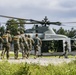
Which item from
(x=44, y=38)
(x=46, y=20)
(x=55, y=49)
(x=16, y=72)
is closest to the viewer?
(x=16, y=72)

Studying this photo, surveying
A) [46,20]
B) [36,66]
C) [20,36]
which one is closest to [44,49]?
[46,20]

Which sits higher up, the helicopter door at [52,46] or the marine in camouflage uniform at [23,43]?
the marine in camouflage uniform at [23,43]

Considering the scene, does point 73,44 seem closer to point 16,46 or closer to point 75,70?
point 16,46

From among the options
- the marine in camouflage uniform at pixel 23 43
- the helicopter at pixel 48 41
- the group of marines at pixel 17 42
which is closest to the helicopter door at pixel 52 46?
the helicopter at pixel 48 41

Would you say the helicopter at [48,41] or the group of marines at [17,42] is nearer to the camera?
the group of marines at [17,42]

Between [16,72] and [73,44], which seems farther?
[73,44]

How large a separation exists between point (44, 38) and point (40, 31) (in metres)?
1.28

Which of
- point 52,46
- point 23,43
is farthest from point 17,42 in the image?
point 52,46

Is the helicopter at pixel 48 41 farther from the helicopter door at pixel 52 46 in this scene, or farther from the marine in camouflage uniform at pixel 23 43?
the marine in camouflage uniform at pixel 23 43

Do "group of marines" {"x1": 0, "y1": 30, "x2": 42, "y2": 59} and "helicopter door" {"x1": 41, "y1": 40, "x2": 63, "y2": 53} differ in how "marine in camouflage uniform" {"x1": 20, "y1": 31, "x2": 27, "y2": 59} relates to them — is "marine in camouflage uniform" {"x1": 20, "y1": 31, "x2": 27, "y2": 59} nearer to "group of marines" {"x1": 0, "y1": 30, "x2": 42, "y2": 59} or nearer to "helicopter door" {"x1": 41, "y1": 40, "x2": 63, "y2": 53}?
"group of marines" {"x1": 0, "y1": 30, "x2": 42, "y2": 59}

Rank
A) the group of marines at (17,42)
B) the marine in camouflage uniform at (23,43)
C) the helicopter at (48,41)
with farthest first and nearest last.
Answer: the helicopter at (48,41)
the marine in camouflage uniform at (23,43)
the group of marines at (17,42)

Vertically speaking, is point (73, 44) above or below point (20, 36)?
below

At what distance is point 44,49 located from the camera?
38312 mm

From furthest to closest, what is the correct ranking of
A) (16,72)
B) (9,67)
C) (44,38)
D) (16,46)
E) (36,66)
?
(44,38), (16,46), (36,66), (9,67), (16,72)
